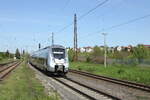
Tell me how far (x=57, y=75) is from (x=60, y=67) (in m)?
3.15

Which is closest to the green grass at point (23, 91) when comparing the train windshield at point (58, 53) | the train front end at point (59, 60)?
the train front end at point (59, 60)

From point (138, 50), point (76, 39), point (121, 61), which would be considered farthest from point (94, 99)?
point (138, 50)

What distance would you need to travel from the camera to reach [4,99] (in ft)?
35.2

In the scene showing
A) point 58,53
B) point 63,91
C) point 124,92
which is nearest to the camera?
point 124,92

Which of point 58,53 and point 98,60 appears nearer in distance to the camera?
point 58,53

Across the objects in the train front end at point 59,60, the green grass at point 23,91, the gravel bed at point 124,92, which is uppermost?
the train front end at point 59,60

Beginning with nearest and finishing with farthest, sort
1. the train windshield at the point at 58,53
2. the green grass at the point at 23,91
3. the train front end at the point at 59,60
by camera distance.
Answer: the green grass at the point at 23,91, the train front end at the point at 59,60, the train windshield at the point at 58,53

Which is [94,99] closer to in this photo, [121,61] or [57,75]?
[57,75]

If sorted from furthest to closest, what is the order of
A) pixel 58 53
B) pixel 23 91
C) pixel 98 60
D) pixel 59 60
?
pixel 98 60 → pixel 58 53 → pixel 59 60 → pixel 23 91

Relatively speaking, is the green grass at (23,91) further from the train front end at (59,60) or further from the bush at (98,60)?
the bush at (98,60)

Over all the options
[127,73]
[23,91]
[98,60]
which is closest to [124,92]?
[23,91]

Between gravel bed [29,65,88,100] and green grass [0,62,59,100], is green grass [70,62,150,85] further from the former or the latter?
green grass [0,62,59,100]

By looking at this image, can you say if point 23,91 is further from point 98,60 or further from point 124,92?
point 98,60

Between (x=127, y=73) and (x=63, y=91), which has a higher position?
(x=127, y=73)
